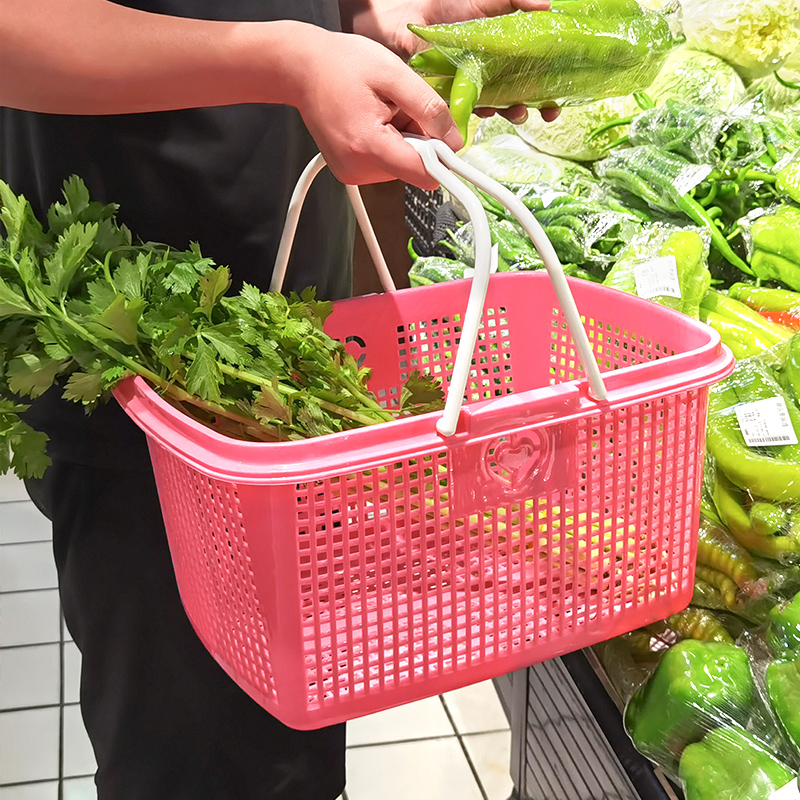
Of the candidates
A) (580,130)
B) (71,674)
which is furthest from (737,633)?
(71,674)

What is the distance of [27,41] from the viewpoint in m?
0.86

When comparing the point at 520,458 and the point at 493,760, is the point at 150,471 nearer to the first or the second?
the point at 520,458

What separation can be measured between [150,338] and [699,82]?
6.02 feet

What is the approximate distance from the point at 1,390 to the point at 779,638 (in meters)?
0.95

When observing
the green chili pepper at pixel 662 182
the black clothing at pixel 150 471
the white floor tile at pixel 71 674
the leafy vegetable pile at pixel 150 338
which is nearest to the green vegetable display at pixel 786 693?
the leafy vegetable pile at pixel 150 338

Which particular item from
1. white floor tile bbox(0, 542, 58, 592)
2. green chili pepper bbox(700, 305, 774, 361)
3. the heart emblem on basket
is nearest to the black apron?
the heart emblem on basket

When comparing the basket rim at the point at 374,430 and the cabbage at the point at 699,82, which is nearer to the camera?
the basket rim at the point at 374,430

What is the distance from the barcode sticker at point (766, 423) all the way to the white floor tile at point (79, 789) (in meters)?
1.65

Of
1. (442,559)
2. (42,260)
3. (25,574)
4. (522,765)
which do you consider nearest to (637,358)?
(442,559)

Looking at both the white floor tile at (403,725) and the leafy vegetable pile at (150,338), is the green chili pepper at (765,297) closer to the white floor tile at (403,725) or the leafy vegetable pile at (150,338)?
the leafy vegetable pile at (150,338)

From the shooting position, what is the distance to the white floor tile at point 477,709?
229 centimetres

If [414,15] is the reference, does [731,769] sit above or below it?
below

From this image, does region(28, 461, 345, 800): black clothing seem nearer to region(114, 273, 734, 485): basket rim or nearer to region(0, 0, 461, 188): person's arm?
region(114, 273, 734, 485): basket rim

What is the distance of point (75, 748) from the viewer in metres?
2.25
